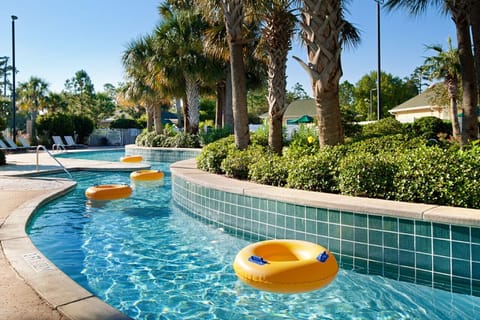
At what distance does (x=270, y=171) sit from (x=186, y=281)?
9.45 feet

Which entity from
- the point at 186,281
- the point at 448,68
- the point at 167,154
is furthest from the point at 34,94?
the point at 186,281

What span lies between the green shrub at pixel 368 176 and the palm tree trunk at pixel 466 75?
5989mm

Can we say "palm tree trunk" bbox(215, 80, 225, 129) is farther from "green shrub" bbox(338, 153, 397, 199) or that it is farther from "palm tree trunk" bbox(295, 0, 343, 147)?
"green shrub" bbox(338, 153, 397, 199)

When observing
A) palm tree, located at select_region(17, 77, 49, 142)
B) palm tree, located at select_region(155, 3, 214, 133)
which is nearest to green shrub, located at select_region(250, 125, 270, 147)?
palm tree, located at select_region(155, 3, 214, 133)

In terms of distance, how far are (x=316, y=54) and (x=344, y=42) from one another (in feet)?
16.0

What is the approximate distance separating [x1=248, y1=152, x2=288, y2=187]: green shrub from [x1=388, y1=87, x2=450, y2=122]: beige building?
23.9 m

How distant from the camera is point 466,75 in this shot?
10.5 m

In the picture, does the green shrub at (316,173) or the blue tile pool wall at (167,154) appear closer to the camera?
the green shrub at (316,173)

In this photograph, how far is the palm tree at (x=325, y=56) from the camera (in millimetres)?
6777

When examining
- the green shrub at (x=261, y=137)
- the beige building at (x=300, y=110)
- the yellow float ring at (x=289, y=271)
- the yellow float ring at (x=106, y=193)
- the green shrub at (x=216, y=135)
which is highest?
the beige building at (x=300, y=110)

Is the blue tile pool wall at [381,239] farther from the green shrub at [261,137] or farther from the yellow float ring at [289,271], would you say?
the green shrub at [261,137]

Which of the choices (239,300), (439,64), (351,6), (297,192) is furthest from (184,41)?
(239,300)

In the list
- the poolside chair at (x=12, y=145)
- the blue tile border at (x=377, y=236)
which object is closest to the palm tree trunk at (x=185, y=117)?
the poolside chair at (x=12, y=145)

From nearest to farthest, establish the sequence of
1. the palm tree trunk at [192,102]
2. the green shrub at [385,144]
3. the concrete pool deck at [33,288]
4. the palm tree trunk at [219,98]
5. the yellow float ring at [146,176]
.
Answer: the concrete pool deck at [33,288], the green shrub at [385,144], the yellow float ring at [146,176], the palm tree trunk at [192,102], the palm tree trunk at [219,98]
